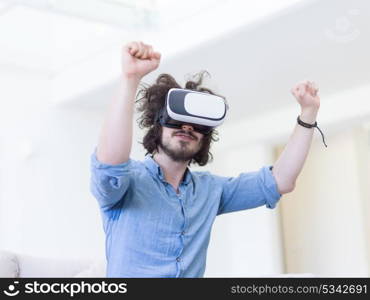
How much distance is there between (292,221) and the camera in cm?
566

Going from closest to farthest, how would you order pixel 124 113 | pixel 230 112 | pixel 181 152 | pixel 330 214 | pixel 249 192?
pixel 124 113 → pixel 181 152 → pixel 249 192 → pixel 230 112 → pixel 330 214

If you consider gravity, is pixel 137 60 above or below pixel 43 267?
below

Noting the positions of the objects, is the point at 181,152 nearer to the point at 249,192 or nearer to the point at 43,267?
the point at 249,192

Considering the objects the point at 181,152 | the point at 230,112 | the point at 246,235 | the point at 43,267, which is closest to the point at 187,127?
the point at 181,152

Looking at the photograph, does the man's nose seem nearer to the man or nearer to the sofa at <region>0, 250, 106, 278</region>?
the man

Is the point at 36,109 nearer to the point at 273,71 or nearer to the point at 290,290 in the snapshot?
the point at 273,71

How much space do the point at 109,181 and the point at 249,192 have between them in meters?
0.30

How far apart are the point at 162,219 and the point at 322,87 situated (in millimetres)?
3479

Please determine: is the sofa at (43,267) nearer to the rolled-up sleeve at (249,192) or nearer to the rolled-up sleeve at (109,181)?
the rolled-up sleeve at (249,192)

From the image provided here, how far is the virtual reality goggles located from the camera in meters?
1.08

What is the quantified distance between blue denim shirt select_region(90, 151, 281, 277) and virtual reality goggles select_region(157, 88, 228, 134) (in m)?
0.11

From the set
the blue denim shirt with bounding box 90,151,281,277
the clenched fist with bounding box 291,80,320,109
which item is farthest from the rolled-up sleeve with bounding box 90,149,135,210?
the clenched fist with bounding box 291,80,320,109

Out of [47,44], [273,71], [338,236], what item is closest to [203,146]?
[273,71]

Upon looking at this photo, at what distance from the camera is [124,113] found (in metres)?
1.01
